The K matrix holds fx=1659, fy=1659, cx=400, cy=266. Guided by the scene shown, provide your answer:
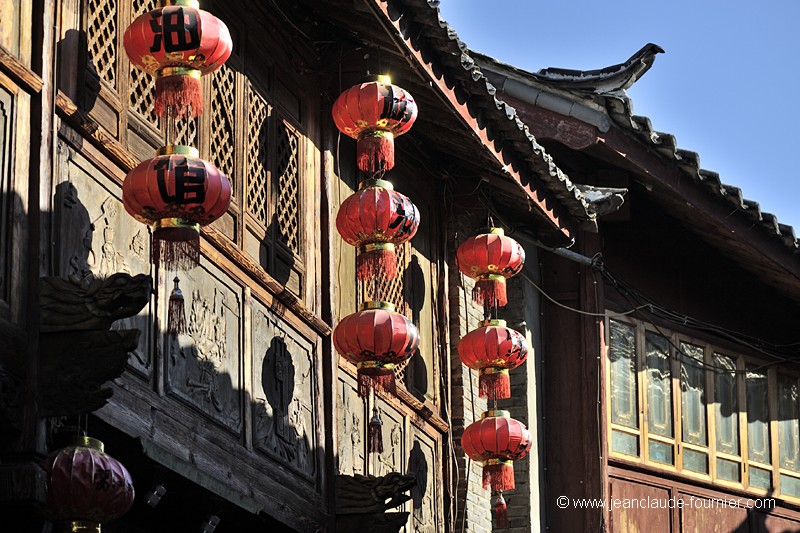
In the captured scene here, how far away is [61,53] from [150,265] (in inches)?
54.1

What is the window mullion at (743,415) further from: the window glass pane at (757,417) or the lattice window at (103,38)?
the lattice window at (103,38)

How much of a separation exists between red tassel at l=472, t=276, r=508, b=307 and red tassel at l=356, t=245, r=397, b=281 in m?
2.65

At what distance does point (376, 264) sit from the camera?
39.7 ft

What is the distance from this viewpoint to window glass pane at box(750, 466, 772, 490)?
19.4 metres

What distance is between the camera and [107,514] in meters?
8.36

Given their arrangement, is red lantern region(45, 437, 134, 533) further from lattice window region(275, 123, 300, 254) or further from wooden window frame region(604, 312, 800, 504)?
wooden window frame region(604, 312, 800, 504)

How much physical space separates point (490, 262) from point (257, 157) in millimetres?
3222

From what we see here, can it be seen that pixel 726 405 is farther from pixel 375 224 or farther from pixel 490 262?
pixel 375 224

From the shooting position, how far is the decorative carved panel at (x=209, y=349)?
1022 centimetres

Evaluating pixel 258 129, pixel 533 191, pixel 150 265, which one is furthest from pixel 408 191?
pixel 150 265

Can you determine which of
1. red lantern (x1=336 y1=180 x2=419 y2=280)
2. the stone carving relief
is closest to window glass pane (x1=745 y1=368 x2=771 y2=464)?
the stone carving relief

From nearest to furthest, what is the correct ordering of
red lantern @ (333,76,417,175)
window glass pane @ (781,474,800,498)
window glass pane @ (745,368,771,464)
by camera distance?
1. red lantern @ (333,76,417,175)
2. window glass pane @ (745,368,771,464)
3. window glass pane @ (781,474,800,498)

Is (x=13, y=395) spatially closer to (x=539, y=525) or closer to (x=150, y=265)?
(x=150, y=265)

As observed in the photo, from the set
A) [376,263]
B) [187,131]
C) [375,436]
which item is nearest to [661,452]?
[375,436]
